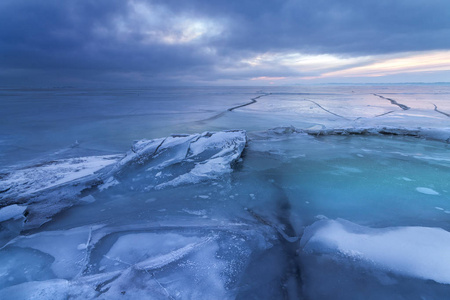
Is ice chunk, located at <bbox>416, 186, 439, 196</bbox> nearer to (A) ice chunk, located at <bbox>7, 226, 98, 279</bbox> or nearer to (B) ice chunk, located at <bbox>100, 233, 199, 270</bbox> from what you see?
(B) ice chunk, located at <bbox>100, 233, 199, 270</bbox>

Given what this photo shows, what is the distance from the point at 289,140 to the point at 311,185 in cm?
241

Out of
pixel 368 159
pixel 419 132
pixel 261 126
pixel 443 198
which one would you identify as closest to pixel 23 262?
pixel 443 198

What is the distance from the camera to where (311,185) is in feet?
9.75

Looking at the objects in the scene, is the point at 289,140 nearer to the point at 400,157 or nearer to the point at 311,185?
the point at 400,157

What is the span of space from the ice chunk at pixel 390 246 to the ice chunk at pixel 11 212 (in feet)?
8.88

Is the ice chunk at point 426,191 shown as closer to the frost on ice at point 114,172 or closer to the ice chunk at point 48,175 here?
the frost on ice at point 114,172

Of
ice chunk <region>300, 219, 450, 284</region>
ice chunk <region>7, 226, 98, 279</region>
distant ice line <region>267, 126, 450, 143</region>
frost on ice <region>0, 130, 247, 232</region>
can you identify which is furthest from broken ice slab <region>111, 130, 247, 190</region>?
distant ice line <region>267, 126, 450, 143</region>

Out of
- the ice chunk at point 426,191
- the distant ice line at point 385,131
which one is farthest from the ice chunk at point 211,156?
the ice chunk at point 426,191

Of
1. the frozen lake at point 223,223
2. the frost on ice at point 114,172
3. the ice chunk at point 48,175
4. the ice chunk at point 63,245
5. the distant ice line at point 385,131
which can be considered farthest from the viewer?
the distant ice line at point 385,131

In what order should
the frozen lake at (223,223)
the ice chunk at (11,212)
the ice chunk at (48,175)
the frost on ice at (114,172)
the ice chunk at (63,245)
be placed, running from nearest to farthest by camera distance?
the frozen lake at (223,223) → the ice chunk at (63,245) → the ice chunk at (11,212) → the frost on ice at (114,172) → the ice chunk at (48,175)

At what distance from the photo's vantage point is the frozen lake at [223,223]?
1.49 metres

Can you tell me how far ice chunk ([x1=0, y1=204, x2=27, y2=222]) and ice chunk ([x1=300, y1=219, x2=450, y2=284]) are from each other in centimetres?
271

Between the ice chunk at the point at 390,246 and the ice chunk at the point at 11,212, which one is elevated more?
the ice chunk at the point at 11,212

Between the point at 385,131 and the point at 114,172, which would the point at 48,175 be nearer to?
the point at 114,172
